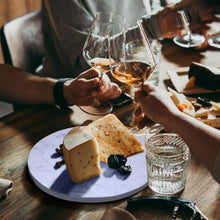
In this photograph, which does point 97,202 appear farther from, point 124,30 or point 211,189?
point 124,30

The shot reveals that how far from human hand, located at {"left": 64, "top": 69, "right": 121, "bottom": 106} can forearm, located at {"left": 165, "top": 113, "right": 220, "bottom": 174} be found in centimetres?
47

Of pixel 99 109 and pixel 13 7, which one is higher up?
pixel 99 109

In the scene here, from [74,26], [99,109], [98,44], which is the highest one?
[98,44]

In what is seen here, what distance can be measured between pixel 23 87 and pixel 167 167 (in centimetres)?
82

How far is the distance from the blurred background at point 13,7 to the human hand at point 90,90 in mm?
2339

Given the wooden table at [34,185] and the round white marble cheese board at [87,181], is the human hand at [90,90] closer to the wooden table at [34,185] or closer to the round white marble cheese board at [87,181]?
the wooden table at [34,185]

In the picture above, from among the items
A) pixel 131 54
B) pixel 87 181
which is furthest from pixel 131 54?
pixel 87 181

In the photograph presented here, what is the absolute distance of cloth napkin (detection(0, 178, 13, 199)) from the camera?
2.73 ft

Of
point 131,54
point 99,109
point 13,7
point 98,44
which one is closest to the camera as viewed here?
→ point 131,54

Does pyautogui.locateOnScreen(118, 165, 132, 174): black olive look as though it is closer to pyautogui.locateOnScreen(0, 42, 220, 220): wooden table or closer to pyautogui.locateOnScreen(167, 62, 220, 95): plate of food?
pyautogui.locateOnScreen(0, 42, 220, 220): wooden table

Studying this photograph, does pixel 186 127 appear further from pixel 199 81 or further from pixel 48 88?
pixel 48 88

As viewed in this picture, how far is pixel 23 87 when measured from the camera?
140 centimetres

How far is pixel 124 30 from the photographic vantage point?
98 cm

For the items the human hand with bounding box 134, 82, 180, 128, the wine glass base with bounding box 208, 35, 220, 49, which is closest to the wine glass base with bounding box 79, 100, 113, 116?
the human hand with bounding box 134, 82, 180, 128
